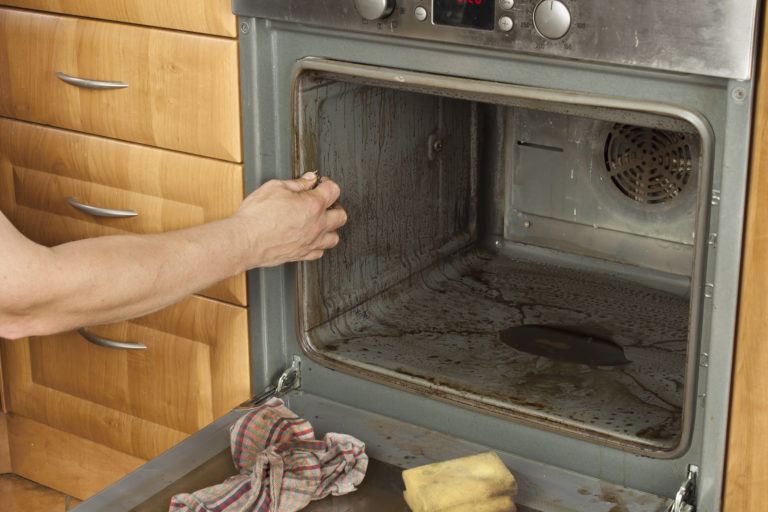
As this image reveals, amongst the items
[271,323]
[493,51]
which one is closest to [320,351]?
[271,323]

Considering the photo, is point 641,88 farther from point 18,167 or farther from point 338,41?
point 18,167

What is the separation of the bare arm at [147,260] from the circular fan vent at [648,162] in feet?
1.74

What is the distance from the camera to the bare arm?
48.8 inches

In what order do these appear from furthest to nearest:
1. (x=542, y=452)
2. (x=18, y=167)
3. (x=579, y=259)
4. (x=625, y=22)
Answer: (x=579, y=259) < (x=18, y=167) < (x=542, y=452) < (x=625, y=22)

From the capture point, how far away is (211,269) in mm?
1387

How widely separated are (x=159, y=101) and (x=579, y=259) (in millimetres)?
785

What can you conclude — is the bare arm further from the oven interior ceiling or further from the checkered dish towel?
the checkered dish towel

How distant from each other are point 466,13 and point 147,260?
18.9 inches

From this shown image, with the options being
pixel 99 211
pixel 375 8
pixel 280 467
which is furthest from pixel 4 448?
pixel 375 8

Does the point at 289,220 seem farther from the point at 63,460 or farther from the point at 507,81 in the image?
the point at 63,460

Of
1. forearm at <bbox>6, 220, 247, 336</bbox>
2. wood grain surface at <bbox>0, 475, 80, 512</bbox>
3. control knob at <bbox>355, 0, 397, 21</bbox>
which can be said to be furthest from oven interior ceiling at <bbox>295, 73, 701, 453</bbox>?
wood grain surface at <bbox>0, 475, 80, 512</bbox>

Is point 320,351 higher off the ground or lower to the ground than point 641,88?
lower

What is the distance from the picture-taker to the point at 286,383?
5.37 ft

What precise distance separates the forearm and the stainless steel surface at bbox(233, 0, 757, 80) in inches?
14.1
